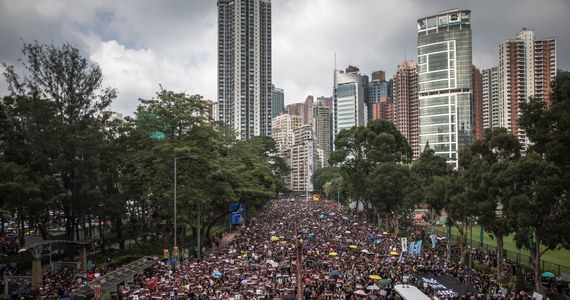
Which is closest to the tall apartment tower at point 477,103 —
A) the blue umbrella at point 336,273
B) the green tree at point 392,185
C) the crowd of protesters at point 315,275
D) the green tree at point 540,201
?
the green tree at point 392,185

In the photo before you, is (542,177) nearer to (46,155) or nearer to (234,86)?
(46,155)

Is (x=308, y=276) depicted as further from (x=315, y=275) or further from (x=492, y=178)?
(x=492, y=178)

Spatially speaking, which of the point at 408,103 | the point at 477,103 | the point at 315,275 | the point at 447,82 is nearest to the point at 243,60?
the point at 408,103

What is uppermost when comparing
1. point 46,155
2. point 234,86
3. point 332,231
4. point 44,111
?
point 234,86

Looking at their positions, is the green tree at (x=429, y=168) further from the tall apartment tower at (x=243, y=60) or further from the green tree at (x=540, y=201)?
the tall apartment tower at (x=243, y=60)

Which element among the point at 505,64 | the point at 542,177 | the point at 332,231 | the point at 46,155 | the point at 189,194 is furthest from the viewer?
the point at 505,64

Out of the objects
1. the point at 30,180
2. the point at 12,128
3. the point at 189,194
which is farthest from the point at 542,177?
the point at 12,128
